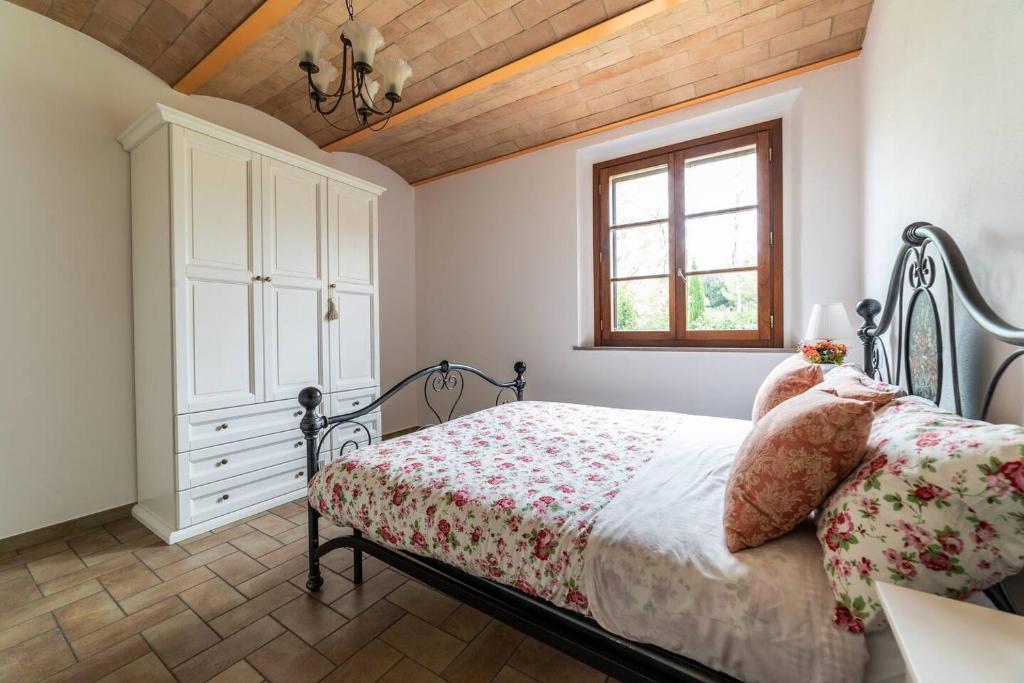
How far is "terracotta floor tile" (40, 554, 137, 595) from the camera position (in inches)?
67.4

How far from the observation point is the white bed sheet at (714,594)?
71 centimetres

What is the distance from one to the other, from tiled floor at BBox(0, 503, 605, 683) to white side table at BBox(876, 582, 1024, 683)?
3.26 feet

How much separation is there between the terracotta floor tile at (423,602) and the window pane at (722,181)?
2.83 m

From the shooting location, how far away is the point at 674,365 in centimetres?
288

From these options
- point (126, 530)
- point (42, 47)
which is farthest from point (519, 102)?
point (126, 530)

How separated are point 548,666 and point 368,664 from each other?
575 mm

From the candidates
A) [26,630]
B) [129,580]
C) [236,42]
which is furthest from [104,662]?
[236,42]

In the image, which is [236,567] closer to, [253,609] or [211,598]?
[211,598]

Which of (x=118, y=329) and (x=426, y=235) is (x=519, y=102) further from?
(x=118, y=329)

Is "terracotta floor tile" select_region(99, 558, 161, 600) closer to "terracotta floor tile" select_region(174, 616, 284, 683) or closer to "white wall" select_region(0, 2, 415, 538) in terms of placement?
"terracotta floor tile" select_region(174, 616, 284, 683)

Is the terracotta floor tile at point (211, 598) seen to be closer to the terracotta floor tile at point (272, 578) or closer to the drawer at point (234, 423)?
the terracotta floor tile at point (272, 578)

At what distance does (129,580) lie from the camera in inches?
69.3

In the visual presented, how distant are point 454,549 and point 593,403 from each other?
2.21 m

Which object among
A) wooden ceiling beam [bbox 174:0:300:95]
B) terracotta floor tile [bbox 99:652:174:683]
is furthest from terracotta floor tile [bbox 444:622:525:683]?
wooden ceiling beam [bbox 174:0:300:95]
